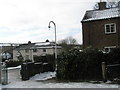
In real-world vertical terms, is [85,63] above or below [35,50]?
below

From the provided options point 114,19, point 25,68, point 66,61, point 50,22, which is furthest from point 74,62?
point 114,19

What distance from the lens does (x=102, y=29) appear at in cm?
3356

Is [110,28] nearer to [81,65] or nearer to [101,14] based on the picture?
[101,14]

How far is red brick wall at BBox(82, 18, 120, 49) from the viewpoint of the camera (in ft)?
107

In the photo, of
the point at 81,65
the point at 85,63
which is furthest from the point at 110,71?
the point at 81,65

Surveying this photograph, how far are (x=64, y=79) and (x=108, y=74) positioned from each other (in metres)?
3.29

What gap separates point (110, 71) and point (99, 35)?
16.0 metres

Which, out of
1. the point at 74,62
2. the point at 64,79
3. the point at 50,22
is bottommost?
the point at 64,79

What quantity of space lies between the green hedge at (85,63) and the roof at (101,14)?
1446 cm

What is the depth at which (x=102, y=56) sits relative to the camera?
1900 cm

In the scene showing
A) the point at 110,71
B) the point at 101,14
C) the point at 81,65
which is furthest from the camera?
the point at 101,14

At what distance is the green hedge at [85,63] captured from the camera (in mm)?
18828

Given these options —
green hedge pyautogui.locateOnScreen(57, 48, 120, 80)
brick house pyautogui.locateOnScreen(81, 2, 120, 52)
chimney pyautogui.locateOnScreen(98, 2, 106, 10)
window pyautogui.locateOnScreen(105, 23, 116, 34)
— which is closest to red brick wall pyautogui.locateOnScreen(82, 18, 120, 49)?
brick house pyautogui.locateOnScreen(81, 2, 120, 52)

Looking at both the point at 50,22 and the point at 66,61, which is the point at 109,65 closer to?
the point at 66,61
